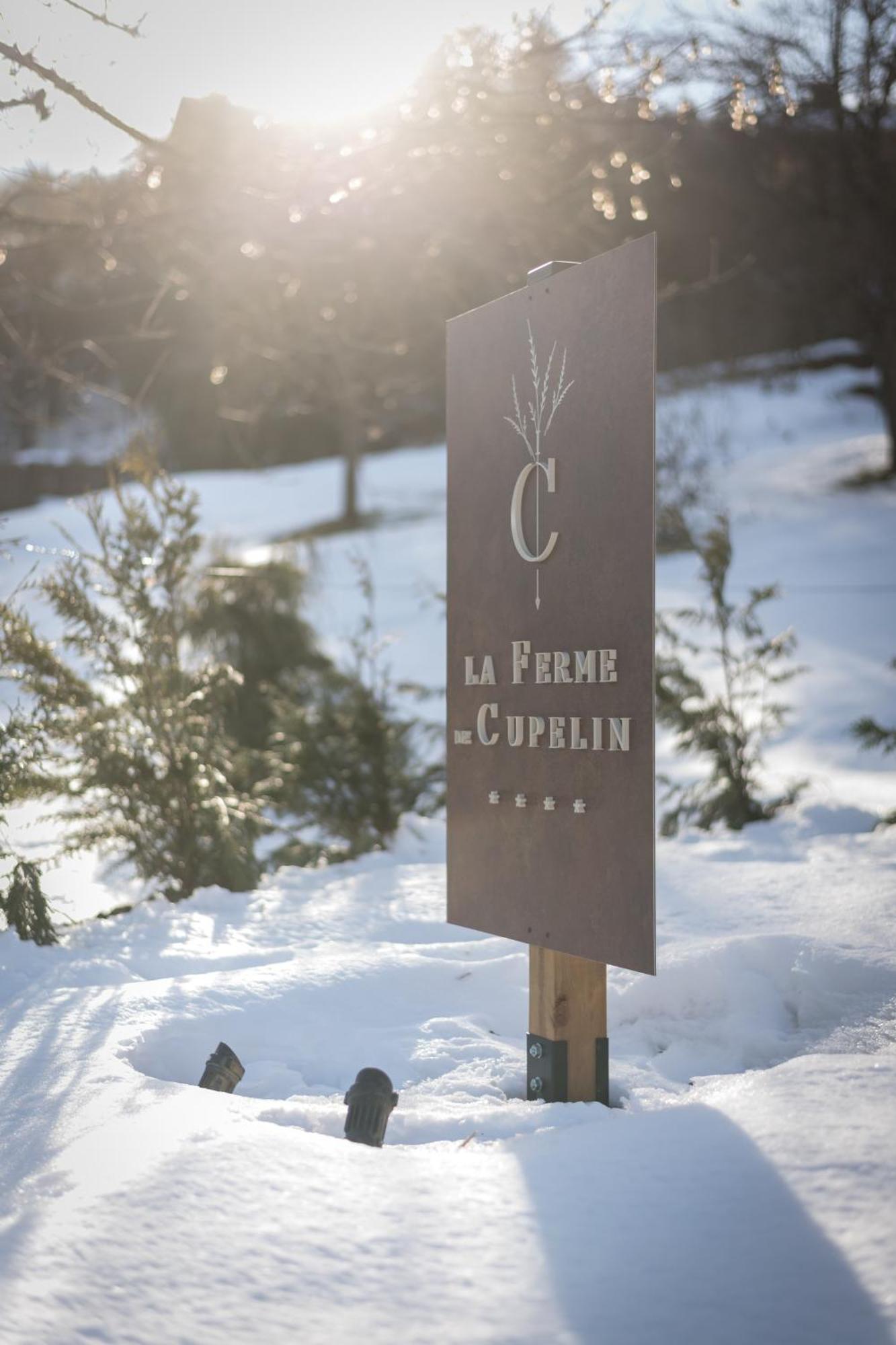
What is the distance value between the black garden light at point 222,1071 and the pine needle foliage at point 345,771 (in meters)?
3.53

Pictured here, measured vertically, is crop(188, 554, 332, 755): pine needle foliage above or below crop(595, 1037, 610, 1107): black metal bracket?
above

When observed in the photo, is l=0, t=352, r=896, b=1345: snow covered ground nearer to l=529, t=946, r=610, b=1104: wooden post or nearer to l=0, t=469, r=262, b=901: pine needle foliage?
l=529, t=946, r=610, b=1104: wooden post

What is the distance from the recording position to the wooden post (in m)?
3.47

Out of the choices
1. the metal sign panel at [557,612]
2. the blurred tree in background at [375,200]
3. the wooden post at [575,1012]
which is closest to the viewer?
the metal sign panel at [557,612]

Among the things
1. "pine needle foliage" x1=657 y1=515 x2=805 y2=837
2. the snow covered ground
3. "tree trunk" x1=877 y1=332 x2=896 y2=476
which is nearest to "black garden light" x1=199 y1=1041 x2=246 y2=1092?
the snow covered ground

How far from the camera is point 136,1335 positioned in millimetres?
2115

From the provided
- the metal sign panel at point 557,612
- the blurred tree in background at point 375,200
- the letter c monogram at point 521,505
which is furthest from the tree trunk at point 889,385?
the letter c monogram at point 521,505

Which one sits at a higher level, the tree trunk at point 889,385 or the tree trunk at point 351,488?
the tree trunk at point 889,385

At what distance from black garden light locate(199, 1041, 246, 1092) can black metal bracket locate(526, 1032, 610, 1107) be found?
2.73ft

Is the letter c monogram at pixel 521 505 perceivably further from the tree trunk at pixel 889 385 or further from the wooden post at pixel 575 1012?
the tree trunk at pixel 889 385

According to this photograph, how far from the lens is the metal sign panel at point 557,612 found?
10.5ft

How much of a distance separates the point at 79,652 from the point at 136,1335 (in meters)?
4.39

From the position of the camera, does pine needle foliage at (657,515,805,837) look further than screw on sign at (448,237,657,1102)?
Yes

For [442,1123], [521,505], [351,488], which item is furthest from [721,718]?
[351,488]
